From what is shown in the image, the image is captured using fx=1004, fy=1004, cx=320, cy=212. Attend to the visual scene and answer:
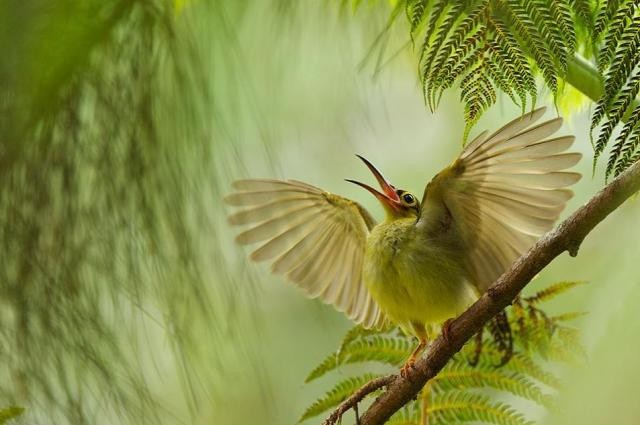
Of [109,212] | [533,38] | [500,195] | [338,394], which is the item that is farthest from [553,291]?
[109,212]

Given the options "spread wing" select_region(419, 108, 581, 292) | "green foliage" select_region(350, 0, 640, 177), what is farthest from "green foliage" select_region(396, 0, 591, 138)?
"spread wing" select_region(419, 108, 581, 292)

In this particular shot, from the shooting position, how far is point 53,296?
1.09 m

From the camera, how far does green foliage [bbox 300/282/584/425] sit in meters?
1.49

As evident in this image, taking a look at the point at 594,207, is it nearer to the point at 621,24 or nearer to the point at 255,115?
the point at 621,24

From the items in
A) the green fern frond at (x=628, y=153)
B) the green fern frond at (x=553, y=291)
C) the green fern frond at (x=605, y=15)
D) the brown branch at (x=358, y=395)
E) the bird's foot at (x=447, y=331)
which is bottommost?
the green fern frond at (x=553, y=291)

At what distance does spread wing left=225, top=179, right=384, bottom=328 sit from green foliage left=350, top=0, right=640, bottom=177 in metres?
0.68

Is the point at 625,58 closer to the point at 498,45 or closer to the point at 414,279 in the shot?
the point at 498,45

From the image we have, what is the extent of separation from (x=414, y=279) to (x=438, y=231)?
0.09 metres

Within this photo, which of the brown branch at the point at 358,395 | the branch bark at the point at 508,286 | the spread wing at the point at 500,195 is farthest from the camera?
the spread wing at the point at 500,195

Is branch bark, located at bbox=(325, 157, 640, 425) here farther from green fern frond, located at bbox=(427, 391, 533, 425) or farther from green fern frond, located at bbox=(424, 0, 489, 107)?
green fern frond, located at bbox=(427, 391, 533, 425)

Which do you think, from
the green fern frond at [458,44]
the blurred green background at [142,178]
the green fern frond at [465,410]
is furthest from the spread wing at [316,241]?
the green fern frond at [458,44]

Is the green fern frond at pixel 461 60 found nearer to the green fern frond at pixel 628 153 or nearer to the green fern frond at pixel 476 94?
the green fern frond at pixel 476 94

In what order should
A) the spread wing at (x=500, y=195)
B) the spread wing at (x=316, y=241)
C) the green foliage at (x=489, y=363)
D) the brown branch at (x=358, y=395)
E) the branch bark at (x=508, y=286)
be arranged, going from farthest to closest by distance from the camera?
1. the spread wing at (x=316, y=241)
2. the green foliage at (x=489, y=363)
3. the spread wing at (x=500, y=195)
4. the brown branch at (x=358, y=395)
5. the branch bark at (x=508, y=286)

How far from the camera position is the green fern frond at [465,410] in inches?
59.5
